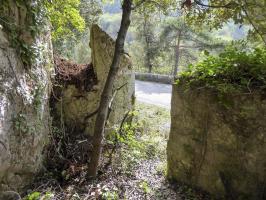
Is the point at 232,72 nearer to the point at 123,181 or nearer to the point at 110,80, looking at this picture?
the point at 110,80

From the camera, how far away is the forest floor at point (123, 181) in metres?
4.03

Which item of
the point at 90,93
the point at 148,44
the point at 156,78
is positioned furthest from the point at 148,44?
the point at 90,93

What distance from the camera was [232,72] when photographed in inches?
156

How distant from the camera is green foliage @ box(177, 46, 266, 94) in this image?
12.4 feet

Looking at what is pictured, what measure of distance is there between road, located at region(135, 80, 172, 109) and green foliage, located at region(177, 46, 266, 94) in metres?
6.76

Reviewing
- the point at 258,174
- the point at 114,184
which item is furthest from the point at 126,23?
the point at 258,174

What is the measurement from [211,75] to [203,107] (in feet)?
1.42

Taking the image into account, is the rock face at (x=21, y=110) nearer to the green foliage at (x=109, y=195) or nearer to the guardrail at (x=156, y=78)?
the green foliage at (x=109, y=195)

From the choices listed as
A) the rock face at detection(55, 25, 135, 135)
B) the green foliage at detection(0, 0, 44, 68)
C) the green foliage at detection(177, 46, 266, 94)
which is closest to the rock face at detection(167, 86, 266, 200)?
the green foliage at detection(177, 46, 266, 94)

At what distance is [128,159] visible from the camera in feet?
16.7

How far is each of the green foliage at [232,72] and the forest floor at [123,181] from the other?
4.88 ft

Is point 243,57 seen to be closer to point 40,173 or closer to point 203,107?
point 203,107

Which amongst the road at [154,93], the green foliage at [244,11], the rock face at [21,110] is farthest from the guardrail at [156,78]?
the rock face at [21,110]

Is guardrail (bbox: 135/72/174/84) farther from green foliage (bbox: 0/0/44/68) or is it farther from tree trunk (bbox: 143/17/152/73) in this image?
green foliage (bbox: 0/0/44/68)
